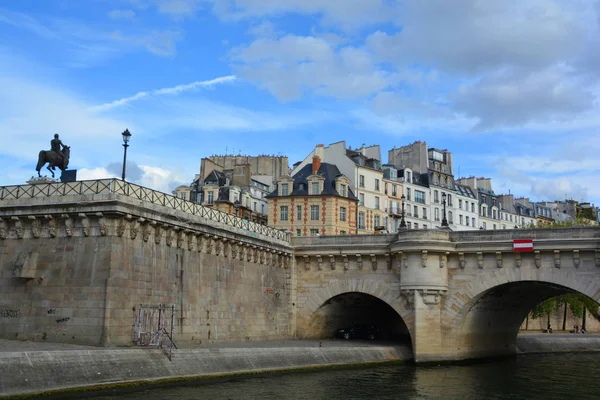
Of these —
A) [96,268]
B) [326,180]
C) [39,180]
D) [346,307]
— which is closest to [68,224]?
[96,268]

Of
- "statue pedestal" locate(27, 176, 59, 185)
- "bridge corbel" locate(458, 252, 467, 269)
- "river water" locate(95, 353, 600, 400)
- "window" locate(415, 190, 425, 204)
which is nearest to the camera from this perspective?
"river water" locate(95, 353, 600, 400)

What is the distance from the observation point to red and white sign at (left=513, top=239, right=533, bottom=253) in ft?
120

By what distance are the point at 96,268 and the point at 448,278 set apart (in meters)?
20.9

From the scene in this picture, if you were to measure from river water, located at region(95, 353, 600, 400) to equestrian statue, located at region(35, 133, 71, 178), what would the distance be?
1316 centimetres

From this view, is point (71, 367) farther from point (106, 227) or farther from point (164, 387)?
point (106, 227)

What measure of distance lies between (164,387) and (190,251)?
9.95 metres

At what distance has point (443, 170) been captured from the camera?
77.4 metres

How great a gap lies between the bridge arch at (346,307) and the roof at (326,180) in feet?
47.5

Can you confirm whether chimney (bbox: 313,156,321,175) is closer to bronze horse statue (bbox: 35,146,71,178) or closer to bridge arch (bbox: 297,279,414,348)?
bridge arch (bbox: 297,279,414,348)

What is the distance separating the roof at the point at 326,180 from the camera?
202 ft

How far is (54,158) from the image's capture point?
31062 mm

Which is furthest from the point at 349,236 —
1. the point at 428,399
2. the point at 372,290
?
the point at 428,399

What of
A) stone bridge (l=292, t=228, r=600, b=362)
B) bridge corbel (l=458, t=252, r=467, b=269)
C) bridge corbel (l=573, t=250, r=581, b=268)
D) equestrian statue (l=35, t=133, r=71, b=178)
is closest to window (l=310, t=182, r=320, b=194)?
stone bridge (l=292, t=228, r=600, b=362)

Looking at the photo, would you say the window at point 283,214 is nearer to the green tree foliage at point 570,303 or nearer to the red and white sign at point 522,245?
the green tree foliage at point 570,303
